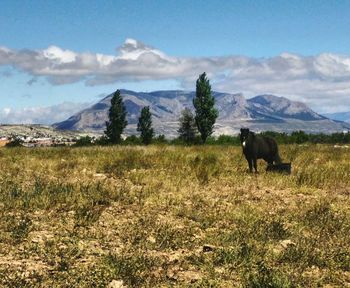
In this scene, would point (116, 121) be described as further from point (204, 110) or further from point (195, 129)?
point (204, 110)

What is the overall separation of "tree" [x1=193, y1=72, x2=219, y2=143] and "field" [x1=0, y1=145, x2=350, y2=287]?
67775mm

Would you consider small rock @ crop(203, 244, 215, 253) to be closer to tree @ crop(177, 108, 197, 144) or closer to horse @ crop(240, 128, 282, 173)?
horse @ crop(240, 128, 282, 173)

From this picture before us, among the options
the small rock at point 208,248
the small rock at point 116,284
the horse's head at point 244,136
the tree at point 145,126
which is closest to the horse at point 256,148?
the horse's head at point 244,136

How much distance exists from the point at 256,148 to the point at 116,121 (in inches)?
3320

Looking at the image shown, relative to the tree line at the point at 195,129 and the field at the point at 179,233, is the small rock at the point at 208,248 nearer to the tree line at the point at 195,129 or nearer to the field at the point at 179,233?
the field at the point at 179,233

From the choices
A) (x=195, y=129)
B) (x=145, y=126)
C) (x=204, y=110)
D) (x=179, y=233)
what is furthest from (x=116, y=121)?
(x=179, y=233)

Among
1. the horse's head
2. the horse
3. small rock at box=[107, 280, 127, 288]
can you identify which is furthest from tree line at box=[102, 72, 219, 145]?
small rock at box=[107, 280, 127, 288]

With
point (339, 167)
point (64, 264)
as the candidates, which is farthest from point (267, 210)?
point (339, 167)

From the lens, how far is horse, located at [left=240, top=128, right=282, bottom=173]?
17016 mm

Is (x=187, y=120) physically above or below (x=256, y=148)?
above

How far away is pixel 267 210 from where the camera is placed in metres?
9.78

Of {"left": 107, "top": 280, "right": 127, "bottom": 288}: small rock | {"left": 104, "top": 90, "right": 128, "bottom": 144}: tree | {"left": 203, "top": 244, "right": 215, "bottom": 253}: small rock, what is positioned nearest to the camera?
{"left": 107, "top": 280, "right": 127, "bottom": 288}: small rock

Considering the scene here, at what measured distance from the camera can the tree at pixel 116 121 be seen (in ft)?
324

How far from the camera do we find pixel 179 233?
7820mm
